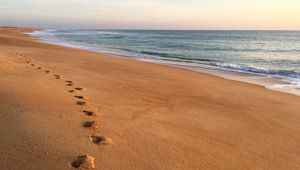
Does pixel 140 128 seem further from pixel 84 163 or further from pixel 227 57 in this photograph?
pixel 227 57

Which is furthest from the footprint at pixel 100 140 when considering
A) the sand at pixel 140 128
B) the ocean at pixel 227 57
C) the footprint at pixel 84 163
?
the ocean at pixel 227 57

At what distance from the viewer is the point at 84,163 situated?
3090 mm

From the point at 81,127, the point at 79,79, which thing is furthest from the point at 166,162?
the point at 79,79

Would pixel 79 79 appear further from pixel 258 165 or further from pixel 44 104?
pixel 258 165

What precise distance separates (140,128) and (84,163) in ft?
5.01

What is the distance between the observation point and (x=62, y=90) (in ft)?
21.8

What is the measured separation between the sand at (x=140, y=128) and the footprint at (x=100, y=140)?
2cm

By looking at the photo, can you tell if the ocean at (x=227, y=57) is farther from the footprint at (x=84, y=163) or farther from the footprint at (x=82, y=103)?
the footprint at (x=84, y=163)

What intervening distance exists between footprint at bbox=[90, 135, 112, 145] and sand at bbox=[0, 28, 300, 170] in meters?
0.02

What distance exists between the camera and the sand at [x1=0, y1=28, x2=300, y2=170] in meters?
3.37

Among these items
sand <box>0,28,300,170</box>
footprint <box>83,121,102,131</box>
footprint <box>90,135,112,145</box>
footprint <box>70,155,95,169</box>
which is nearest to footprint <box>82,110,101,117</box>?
sand <box>0,28,300,170</box>

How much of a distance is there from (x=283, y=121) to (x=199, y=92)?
2.80 meters

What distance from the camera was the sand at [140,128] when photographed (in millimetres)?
3373

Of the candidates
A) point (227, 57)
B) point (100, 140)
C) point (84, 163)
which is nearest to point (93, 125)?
point (100, 140)
